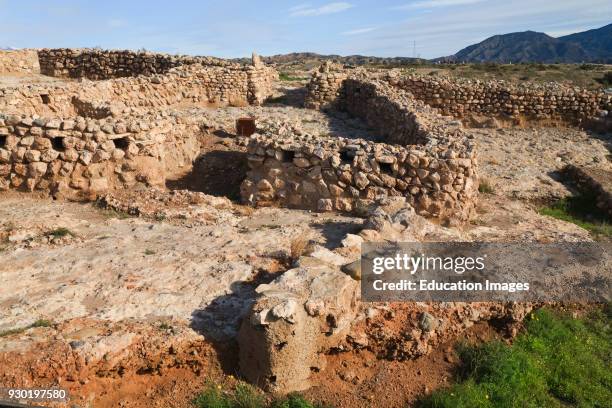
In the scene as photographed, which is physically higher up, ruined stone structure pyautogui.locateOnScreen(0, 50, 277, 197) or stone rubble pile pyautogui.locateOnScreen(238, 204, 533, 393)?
ruined stone structure pyautogui.locateOnScreen(0, 50, 277, 197)

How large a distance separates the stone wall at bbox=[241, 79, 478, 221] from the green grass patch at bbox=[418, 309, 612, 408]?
255 centimetres

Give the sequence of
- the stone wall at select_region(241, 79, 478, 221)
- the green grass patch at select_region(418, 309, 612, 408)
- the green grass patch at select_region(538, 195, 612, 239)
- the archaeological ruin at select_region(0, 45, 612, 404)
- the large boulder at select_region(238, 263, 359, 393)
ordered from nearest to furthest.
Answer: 1. the large boulder at select_region(238, 263, 359, 393)
2. the archaeological ruin at select_region(0, 45, 612, 404)
3. the green grass patch at select_region(418, 309, 612, 408)
4. the stone wall at select_region(241, 79, 478, 221)
5. the green grass patch at select_region(538, 195, 612, 239)

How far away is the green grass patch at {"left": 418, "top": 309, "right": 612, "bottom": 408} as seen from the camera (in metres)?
5.04

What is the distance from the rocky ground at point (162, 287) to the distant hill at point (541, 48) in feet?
352

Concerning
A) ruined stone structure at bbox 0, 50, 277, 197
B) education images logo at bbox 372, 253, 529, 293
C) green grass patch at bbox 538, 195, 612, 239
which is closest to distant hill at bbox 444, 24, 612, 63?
green grass patch at bbox 538, 195, 612, 239

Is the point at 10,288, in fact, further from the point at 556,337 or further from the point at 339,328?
the point at 556,337

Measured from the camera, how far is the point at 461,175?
27.1 ft

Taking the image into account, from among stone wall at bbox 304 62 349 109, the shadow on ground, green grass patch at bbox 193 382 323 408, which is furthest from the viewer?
stone wall at bbox 304 62 349 109

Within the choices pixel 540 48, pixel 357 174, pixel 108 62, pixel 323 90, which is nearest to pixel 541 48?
pixel 540 48

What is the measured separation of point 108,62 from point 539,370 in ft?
66.0

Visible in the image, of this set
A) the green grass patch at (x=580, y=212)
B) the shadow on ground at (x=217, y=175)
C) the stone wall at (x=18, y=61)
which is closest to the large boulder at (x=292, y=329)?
the shadow on ground at (x=217, y=175)

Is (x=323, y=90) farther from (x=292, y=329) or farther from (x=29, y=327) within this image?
(x=29, y=327)

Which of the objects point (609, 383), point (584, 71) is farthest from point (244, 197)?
point (584, 71)

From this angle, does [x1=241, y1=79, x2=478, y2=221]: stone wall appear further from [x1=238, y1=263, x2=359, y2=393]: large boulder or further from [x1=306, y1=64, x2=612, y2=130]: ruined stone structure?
[x1=306, y1=64, x2=612, y2=130]: ruined stone structure
